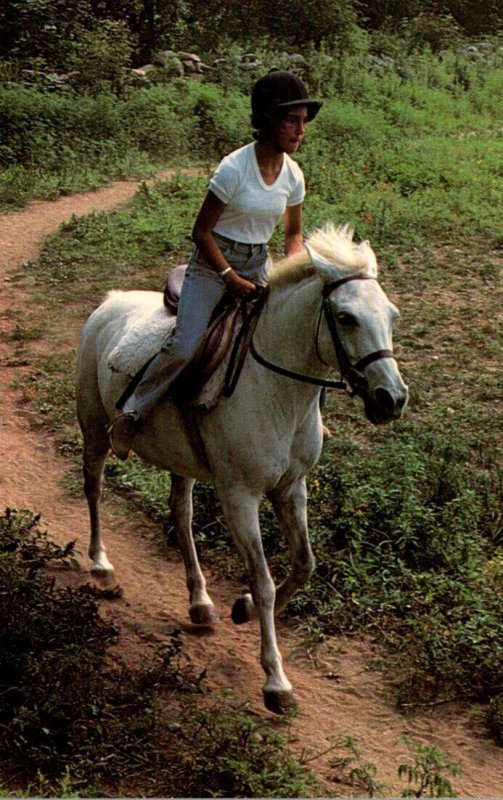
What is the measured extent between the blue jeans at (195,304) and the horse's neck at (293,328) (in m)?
0.28

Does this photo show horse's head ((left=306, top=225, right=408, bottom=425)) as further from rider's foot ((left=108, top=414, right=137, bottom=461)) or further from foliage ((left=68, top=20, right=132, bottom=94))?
foliage ((left=68, top=20, right=132, bottom=94))

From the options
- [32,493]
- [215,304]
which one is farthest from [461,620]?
[32,493]

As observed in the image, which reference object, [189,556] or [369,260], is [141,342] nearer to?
[189,556]

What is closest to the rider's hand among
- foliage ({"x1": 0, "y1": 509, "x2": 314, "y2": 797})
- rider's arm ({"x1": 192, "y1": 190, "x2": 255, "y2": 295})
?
rider's arm ({"x1": 192, "y1": 190, "x2": 255, "y2": 295})

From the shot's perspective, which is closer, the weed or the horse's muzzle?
the horse's muzzle

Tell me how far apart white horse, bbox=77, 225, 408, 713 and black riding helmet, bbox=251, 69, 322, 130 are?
0.62 meters

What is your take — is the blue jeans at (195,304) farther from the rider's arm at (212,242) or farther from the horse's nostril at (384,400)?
the horse's nostril at (384,400)

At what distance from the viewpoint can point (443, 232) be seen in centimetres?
1365

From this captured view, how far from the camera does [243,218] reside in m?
5.46

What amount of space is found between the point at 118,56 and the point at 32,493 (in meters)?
14.8

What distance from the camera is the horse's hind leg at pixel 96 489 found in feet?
22.6

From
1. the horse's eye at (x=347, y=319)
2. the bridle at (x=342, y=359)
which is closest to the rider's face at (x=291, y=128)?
the bridle at (x=342, y=359)

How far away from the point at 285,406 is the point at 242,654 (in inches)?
65.8

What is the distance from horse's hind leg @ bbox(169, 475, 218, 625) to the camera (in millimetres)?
6520
